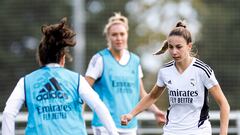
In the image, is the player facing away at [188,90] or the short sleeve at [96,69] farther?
the short sleeve at [96,69]

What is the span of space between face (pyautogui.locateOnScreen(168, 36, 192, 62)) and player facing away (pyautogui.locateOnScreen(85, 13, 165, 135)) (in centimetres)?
219

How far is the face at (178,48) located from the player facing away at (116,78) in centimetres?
219

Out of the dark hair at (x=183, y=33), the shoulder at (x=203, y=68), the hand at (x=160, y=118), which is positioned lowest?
the hand at (x=160, y=118)

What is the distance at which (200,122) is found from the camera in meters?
7.40

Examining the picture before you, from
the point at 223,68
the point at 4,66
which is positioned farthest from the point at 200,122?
the point at 4,66

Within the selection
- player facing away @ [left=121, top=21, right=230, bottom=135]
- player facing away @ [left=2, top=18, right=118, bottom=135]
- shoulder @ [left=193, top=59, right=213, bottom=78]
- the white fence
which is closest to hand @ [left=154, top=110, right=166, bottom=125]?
player facing away @ [left=121, top=21, right=230, bottom=135]

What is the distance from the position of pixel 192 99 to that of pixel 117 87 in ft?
7.40

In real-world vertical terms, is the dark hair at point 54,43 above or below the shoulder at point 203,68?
→ above

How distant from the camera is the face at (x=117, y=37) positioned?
9.59m

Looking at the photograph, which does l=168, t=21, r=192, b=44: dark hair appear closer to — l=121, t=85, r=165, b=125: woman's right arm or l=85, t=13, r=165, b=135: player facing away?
l=121, t=85, r=165, b=125: woman's right arm

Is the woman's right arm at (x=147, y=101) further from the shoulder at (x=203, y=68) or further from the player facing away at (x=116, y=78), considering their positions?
the player facing away at (x=116, y=78)

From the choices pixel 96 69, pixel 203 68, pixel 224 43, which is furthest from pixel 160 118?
pixel 224 43

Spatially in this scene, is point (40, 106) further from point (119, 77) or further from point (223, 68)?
point (223, 68)

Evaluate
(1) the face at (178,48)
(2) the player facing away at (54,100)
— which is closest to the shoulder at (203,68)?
(1) the face at (178,48)
